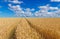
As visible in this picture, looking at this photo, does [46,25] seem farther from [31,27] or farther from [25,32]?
[25,32]

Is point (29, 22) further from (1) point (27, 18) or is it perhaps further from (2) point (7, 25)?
(2) point (7, 25)

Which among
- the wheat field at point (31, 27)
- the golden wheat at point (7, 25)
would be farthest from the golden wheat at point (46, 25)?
the golden wheat at point (7, 25)

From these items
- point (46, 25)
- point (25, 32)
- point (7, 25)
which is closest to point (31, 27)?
point (25, 32)

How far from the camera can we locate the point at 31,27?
2.79m

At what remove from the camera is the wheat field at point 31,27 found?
266 centimetres

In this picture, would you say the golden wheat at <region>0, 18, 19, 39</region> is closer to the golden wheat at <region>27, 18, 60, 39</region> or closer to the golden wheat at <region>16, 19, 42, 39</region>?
the golden wheat at <region>16, 19, 42, 39</region>

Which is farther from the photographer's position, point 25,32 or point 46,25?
point 46,25

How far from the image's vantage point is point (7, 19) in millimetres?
2730

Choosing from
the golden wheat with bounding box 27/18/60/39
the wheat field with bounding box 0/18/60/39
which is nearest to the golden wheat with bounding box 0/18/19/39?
the wheat field with bounding box 0/18/60/39

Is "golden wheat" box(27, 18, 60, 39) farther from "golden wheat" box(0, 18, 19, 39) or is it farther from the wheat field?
"golden wheat" box(0, 18, 19, 39)

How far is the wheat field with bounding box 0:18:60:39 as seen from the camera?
105 inches

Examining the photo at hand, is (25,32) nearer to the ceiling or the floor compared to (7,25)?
nearer to the floor

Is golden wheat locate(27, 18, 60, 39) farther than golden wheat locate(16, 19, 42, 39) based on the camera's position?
Yes

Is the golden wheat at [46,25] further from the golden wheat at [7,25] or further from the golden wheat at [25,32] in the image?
the golden wheat at [7,25]
